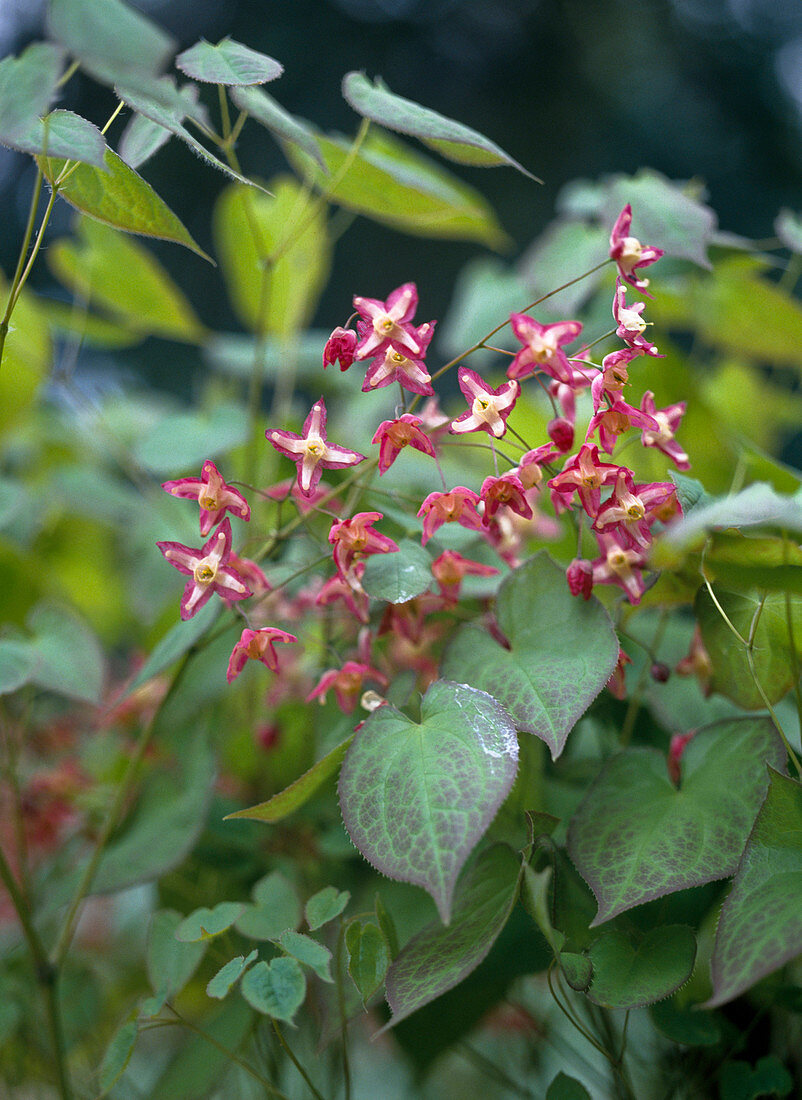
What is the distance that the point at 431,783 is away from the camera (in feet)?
0.97

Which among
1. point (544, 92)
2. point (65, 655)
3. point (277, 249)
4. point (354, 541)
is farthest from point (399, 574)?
point (544, 92)

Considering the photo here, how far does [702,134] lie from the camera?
6.98 feet

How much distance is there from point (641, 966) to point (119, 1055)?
9.2 inches

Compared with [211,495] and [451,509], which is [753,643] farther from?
[211,495]

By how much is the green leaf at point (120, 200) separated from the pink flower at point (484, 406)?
15cm

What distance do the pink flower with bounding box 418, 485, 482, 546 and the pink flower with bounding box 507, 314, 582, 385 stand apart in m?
0.06

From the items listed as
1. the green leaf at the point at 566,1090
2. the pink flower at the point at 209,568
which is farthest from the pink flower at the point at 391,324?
the green leaf at the point at 566,1090

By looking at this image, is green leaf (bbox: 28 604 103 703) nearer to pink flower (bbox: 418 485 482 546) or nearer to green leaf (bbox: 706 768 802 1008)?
pink flower (bbox: 418 485 482 546)

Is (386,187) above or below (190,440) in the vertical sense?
above

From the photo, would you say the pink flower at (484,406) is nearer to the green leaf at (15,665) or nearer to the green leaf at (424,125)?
the green leaf at (424,125)

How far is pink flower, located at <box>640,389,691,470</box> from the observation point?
38cm

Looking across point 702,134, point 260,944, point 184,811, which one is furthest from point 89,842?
point 702,134

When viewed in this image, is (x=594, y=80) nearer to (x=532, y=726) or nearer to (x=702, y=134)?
(x=702, y=134)

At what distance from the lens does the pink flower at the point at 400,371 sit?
0.35 metres
